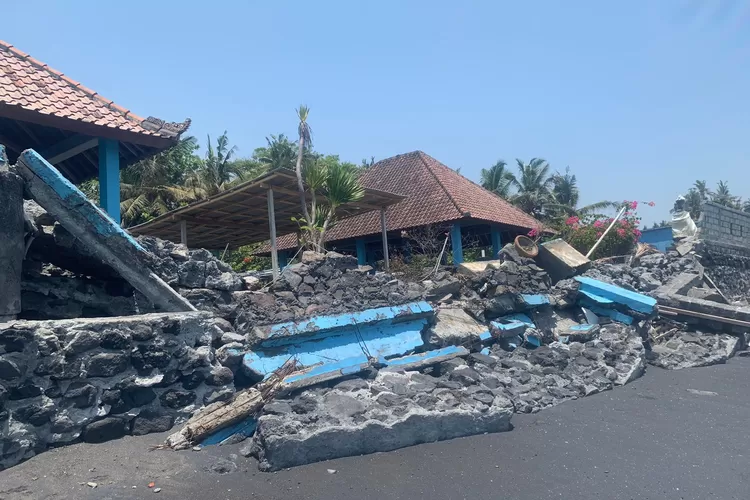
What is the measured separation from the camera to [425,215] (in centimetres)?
1622

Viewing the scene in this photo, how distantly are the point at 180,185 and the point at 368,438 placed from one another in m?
21.0

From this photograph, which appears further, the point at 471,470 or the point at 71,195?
the point at 71,195

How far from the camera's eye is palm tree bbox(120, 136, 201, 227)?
21172mm

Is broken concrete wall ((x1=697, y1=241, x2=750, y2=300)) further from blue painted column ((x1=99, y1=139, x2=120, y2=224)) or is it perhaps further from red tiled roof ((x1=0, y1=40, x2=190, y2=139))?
blue painted column ((x1=99, y1=139, x2=120, y2=224))

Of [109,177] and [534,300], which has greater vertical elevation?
[109,177]

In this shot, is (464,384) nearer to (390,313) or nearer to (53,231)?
(390,313)

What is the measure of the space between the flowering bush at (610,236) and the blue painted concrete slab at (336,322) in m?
10.4

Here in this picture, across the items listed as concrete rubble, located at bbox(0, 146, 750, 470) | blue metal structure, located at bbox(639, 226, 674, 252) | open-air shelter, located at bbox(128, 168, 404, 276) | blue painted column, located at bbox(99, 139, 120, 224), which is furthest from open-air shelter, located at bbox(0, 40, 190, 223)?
blue metal structure, located at bbox(639, 226, 674, 252)

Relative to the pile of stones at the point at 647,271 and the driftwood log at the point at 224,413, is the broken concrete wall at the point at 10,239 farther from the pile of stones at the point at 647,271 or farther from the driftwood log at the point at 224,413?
the pile of stones at the point at 647,271

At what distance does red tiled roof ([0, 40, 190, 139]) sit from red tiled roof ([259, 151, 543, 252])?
27.6 feet

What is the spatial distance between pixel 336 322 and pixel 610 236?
12.1m

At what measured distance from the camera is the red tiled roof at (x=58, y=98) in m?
6.95

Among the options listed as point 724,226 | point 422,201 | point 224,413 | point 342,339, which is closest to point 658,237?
point 724,226

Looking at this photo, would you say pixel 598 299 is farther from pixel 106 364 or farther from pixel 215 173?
pixel 215 173
